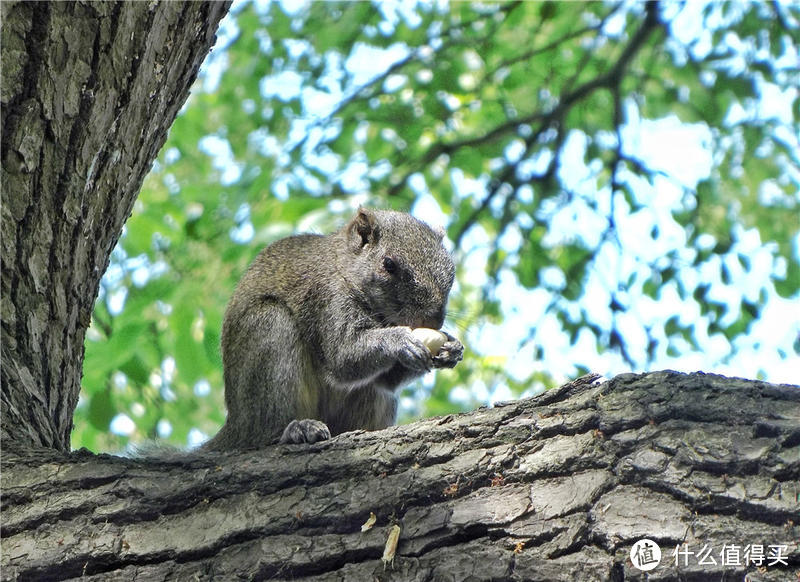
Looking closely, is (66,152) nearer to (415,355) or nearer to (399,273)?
(415,355)

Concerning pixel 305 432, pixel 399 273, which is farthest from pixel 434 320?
pixel 305 432

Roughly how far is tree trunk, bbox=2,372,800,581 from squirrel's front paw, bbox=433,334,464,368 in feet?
3.58

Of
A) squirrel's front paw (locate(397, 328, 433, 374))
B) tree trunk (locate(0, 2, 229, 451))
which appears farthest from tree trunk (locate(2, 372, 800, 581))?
squirrel's front paw (locate(397, 328, 433, 374))

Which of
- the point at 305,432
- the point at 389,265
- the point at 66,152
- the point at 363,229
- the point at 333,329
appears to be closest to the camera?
the point at 66,152

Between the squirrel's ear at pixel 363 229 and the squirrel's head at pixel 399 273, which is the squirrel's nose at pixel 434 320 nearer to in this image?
the squirrel's head at pixel 399 273

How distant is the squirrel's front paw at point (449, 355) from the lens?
12.5 ft

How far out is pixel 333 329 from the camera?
4199mm

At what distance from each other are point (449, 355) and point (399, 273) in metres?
0.74

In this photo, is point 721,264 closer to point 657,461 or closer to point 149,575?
point 657,461

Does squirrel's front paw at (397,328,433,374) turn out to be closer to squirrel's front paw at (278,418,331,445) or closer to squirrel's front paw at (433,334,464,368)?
squirrel's front paw at (433,334,464,368)

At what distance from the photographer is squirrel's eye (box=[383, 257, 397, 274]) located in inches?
175

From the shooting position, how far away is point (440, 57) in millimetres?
7457

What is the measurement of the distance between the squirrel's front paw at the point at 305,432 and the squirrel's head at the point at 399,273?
1.03 m

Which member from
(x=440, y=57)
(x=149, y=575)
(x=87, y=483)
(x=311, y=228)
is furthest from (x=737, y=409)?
(x=440, y=57)
